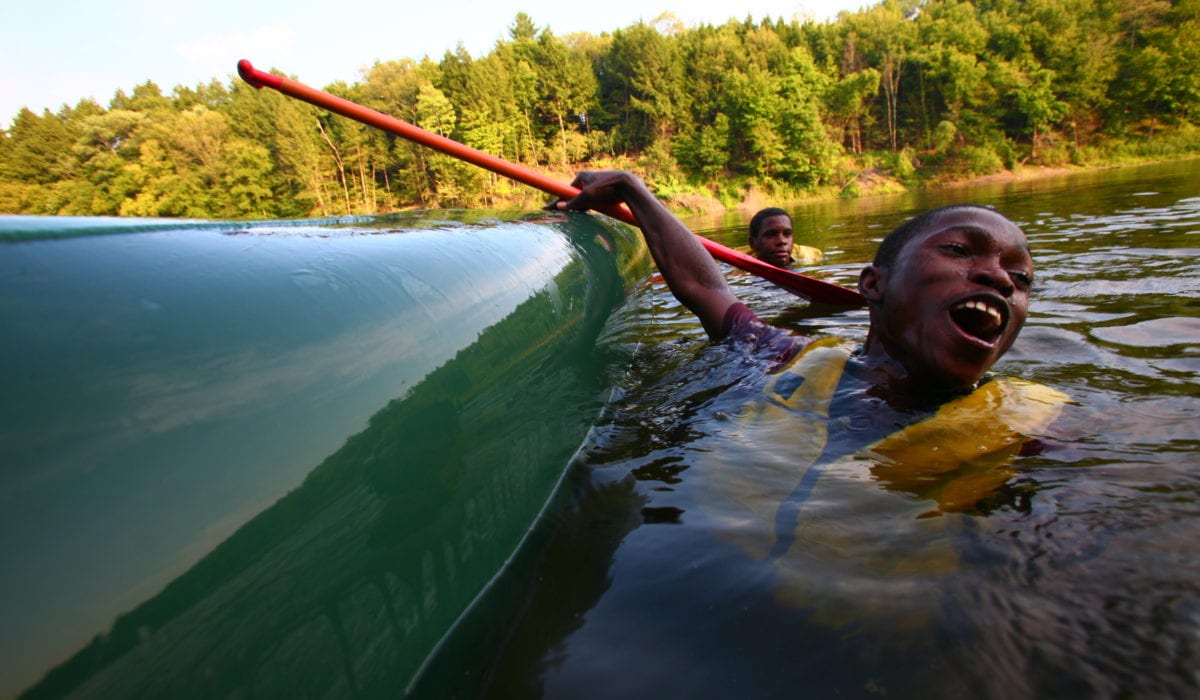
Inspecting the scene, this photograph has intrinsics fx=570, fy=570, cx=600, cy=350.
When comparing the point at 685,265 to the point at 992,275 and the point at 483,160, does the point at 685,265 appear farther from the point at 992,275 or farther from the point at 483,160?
the point at 483,160

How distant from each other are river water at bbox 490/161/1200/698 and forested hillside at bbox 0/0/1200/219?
31.1m

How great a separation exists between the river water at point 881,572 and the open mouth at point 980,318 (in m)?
0.35

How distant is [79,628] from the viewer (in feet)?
1.92

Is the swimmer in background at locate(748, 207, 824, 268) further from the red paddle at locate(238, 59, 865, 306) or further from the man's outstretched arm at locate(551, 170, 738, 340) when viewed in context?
the man's outstretched arm at locate(551, 170, 738, 340)

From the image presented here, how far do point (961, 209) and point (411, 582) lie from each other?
6.34 feet

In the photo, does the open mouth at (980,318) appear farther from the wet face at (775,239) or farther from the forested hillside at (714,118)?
the forested hillside at (714,118)

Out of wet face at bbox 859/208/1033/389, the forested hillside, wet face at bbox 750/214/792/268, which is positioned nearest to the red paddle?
Answer: wet face at bbox 750/214/792/268

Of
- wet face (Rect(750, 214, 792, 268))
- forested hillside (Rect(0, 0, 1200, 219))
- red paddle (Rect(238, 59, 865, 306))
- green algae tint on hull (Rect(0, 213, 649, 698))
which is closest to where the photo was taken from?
green algae tint on hull (Rect(0, 213, 649, 698))

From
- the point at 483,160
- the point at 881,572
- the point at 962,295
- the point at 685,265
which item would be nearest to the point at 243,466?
the point at 881,572

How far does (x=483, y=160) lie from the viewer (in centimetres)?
358

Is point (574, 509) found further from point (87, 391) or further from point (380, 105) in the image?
point (380, 105)

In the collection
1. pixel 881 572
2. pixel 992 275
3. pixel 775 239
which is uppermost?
pixel 775 239

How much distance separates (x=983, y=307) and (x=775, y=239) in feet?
12.0

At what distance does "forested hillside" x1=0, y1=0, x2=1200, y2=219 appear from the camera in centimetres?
3594
